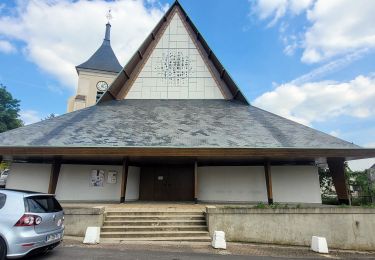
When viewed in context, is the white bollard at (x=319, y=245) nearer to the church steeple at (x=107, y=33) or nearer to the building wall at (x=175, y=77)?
the building wall at (x=175, y=77)

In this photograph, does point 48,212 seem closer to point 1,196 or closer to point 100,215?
point 1,196

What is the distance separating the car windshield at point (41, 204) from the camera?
15.1ft

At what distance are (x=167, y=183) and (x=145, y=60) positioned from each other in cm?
865

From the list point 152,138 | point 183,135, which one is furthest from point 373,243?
point 152,138

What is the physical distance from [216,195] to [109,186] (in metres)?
5.03

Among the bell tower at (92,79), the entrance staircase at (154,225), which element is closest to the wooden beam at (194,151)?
the entrance staircase at (154,225)

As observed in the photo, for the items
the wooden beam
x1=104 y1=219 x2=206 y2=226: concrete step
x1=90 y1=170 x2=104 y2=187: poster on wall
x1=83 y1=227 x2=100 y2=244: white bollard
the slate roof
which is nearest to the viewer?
x1=83 y1=227 x2=100 y2=244: white bollard

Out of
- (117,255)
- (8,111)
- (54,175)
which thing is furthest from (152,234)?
(8,111)

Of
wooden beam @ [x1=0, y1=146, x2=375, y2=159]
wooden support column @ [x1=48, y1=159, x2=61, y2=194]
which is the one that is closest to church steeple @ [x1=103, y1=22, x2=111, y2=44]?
wooden support column @ [x1=48, y1=159, x2=61, y2=194]

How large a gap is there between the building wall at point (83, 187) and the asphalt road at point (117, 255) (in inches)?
240

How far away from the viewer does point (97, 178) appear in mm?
12219

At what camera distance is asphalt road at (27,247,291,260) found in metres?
5.43

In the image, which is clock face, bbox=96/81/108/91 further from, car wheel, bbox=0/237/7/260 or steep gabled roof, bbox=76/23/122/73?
car wheel, bbox=0/237/7/260

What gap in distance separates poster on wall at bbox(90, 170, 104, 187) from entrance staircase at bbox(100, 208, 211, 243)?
3.93m
